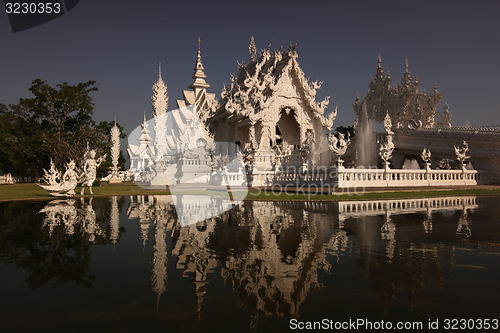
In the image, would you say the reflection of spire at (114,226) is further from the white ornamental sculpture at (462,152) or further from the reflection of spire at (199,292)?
the white ornamental sculpture at (462,152)

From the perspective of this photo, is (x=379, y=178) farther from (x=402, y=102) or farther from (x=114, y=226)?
(x=402, y=102)

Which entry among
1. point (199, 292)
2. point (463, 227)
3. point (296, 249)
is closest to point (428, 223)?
point (463, 227)

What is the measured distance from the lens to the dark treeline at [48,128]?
4356 centimetres

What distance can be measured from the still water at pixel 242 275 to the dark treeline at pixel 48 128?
128 ft

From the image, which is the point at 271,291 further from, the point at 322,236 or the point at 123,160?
the point at 123,160

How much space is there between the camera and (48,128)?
46.3 m

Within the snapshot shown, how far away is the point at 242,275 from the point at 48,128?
49239mm

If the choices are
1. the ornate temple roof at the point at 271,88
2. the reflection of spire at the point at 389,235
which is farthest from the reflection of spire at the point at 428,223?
the ornate temple roof at the point at 271,88

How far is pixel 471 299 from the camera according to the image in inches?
151

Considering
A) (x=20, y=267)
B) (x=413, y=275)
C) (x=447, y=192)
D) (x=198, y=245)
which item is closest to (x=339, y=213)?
(x=198, y=245)

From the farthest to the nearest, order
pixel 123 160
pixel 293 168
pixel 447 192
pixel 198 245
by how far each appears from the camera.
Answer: pixel 123 160
pixel 293 168
pixel 447 192
pixel 198 245

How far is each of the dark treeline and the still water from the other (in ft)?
128

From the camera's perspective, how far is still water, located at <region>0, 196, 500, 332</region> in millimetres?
3537

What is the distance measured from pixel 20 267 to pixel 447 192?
19.0 metres
